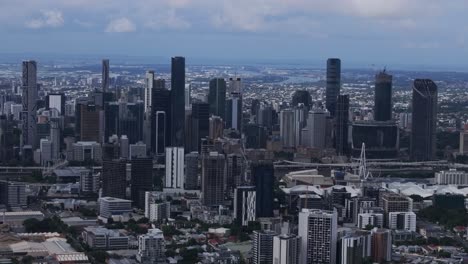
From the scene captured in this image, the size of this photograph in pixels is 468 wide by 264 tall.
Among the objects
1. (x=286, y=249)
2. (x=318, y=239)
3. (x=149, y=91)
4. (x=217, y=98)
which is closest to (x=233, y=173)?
(x=318, y=239)

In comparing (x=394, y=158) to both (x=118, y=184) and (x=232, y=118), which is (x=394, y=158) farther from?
(x=118, y=184)

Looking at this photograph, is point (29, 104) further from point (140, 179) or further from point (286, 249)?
point (286, 249)

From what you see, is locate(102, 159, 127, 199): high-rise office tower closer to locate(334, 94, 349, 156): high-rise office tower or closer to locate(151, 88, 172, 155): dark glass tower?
locate(151, 88, 172, 155): dark glass tower

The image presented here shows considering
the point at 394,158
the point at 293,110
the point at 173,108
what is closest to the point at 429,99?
the point at 394,158

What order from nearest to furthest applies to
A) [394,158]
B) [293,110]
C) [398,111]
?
[394,158], [293,110], [398,111]

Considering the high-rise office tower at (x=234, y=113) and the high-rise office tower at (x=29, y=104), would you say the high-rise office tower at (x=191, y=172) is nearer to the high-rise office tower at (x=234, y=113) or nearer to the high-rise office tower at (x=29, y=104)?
the high-rise office tower at (x=29, y=104)

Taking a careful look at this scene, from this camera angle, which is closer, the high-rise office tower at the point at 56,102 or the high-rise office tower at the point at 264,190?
the high-rise office tower at the point at 264,190

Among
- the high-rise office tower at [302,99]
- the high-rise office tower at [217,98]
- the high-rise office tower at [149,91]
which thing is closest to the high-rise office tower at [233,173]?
the high-rise office tower at [149,91]
